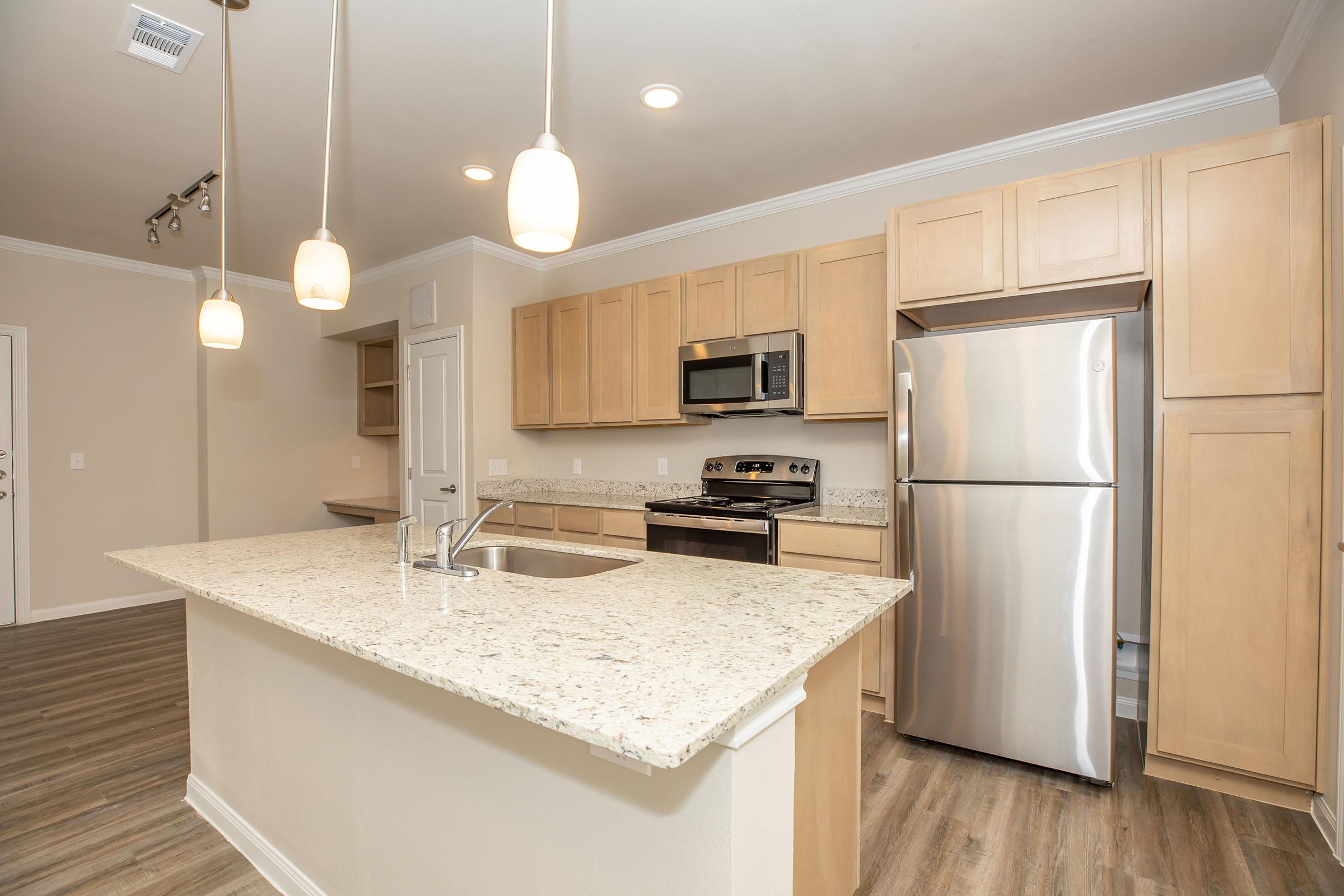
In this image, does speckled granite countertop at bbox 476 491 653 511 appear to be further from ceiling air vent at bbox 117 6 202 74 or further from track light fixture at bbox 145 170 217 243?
ceiling air vent at bbox 117 6 202 74

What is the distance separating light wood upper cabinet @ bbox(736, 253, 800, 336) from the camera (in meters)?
3.21

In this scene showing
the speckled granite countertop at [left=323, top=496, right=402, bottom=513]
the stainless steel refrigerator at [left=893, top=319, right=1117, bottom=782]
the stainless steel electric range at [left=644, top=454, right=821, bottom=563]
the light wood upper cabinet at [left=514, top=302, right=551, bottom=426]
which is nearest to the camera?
the stainless steel refrigerator at [left=893, top=319, right=1117, bottom=782]

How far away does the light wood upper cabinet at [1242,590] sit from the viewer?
1997 millimetres

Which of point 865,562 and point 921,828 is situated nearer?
point 921,828

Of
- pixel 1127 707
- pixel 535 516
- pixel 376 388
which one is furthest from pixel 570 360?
pixel 1127 707

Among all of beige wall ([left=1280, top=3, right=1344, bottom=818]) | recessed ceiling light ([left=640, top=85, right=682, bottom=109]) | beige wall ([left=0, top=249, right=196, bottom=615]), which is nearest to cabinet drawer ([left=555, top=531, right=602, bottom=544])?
recessed ceiling light ([left=640, top=85, right=682, bottom=109])

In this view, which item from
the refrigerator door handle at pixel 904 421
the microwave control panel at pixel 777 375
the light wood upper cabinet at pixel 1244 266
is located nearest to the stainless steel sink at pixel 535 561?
the refrigerator door handle at pixel 904 421

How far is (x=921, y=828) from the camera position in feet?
6.51

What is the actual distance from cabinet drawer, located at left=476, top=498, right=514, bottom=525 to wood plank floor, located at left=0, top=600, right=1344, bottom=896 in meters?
1.87

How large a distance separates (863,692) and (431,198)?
3.35m

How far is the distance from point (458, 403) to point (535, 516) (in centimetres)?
96

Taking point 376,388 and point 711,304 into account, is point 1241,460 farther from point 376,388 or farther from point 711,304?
point 376,388

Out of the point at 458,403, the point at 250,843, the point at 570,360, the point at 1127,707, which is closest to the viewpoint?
the point at 250,843

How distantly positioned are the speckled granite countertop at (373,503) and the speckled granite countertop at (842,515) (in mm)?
3097
